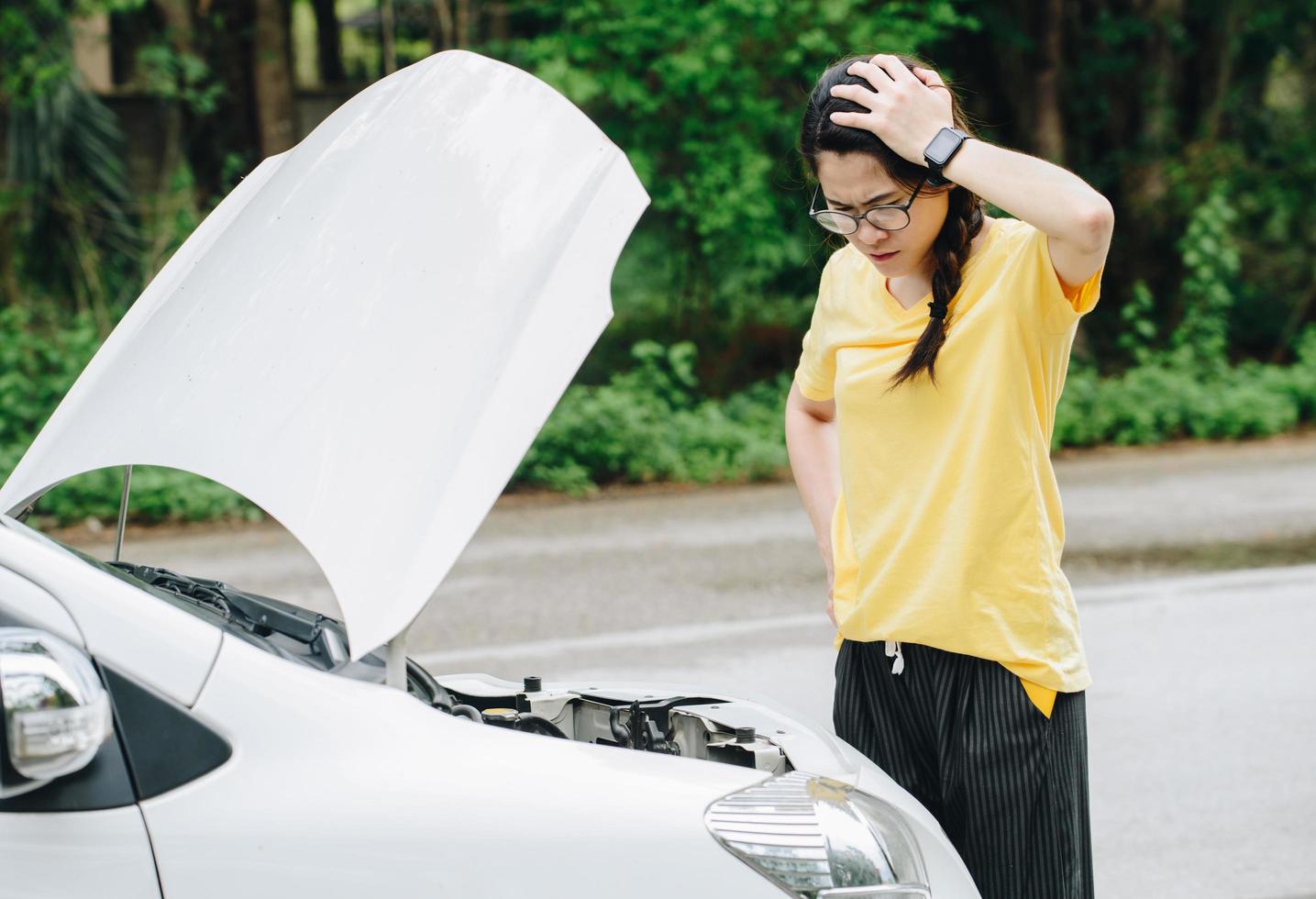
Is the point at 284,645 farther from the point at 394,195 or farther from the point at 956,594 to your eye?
the point at 956,594

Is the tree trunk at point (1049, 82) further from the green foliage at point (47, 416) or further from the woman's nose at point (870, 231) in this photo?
the woman's nose at point (870, 231)

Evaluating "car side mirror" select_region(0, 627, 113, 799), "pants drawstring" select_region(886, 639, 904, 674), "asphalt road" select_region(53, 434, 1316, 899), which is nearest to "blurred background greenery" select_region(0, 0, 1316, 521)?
"asphalt road" select_region(53, 434, 1316, 899)

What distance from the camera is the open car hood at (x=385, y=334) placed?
191 centimetres

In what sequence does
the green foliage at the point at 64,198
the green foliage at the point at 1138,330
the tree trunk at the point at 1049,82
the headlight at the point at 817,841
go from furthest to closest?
the tree trunk at the point at 1049,82 < the green foliage at the point at 1138,330 < the green foliage at the point at 64,198 < the headlight at the point at 817,841

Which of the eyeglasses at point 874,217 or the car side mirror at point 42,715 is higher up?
the eyeglasses at point 874,217

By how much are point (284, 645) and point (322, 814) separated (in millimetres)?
466

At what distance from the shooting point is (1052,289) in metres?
2.22

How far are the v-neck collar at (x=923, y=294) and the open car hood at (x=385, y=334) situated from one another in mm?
528

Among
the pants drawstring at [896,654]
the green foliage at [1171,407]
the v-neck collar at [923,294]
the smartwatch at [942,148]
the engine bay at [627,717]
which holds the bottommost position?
the green foliage at [1171,407]

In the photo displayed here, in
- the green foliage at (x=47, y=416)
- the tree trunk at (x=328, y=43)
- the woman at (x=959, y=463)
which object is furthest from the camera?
the tree trunk at (x=328, y=43)

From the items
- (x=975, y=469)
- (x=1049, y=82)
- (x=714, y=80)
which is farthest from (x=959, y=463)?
(x=1049, y=82)

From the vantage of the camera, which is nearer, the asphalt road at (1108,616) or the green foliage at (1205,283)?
the asphalt road at (1108,616)

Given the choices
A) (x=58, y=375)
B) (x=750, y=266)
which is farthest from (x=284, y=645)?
(x=750, y=266)

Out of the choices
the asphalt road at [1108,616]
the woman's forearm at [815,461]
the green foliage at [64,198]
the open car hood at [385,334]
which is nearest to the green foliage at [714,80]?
the asphalt road at [1108,616]
